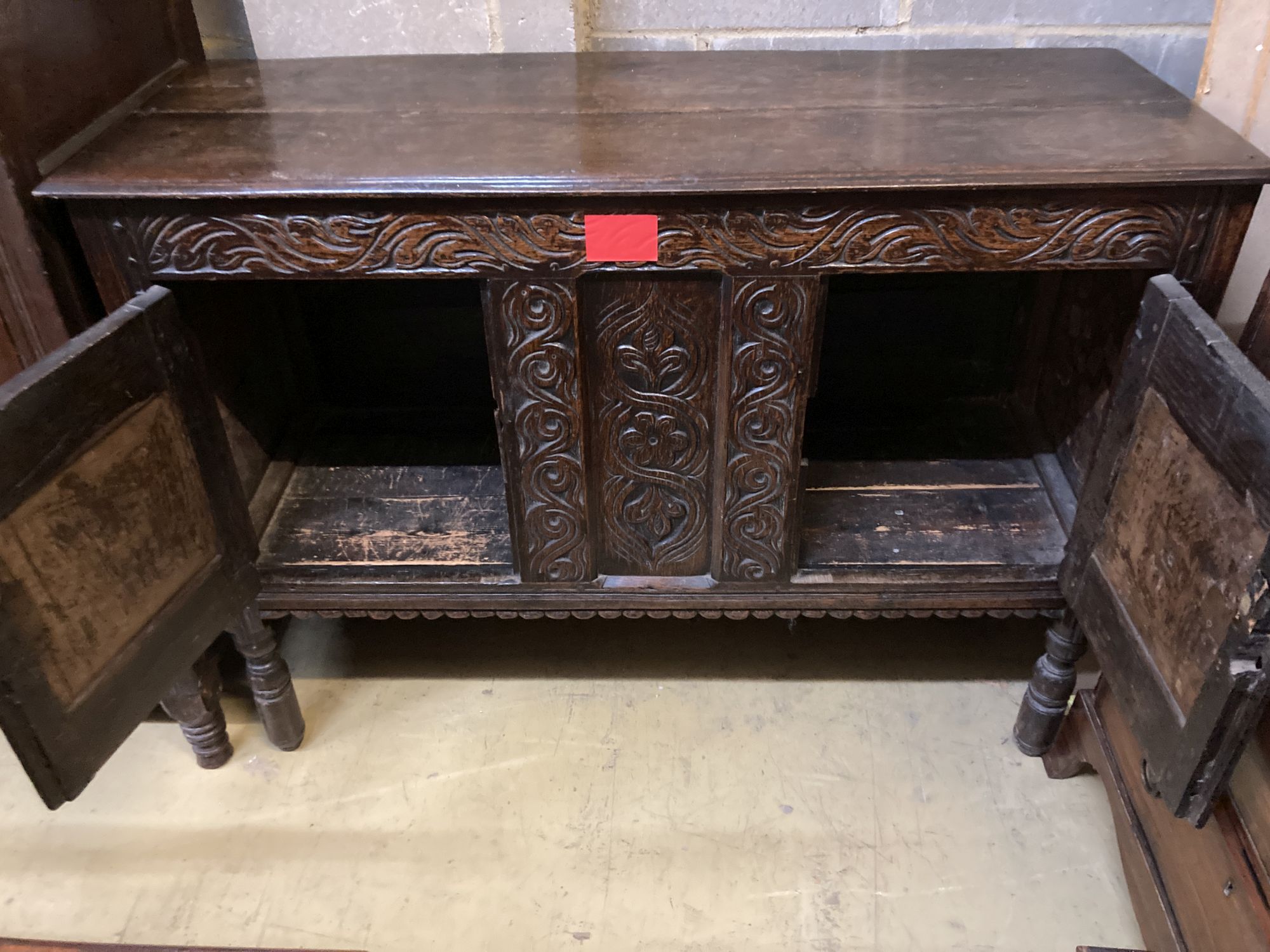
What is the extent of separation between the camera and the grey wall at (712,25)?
171 centimetres

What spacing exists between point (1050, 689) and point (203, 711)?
1.40 metres

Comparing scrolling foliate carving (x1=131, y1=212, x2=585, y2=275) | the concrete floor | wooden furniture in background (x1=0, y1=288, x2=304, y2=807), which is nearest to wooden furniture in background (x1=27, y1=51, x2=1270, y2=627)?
scrolling foliate carving (x1=131, y1=212, x2=585, y2=275)

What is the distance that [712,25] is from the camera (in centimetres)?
176

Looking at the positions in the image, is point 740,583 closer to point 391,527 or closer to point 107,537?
point 391,527

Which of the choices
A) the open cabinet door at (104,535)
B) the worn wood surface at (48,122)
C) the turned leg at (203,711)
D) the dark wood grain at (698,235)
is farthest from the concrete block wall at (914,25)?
the turned leg at (203,711)

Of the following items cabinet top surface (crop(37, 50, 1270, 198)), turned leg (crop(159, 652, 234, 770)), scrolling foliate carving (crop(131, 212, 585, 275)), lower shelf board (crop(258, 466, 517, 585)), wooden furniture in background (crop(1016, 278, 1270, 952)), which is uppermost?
cabinet top surface (crop(37, 50, 1270, 198))

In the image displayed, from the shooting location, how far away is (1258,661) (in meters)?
0.99

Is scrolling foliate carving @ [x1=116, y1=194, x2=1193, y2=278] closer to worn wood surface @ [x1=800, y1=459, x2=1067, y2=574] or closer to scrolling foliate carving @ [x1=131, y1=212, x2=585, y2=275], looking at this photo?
scrolling foliate carving @ [x1=131, y1=212, x2=585, y2=275]

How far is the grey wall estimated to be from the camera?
1.71 metres

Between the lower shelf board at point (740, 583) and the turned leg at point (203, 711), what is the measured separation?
0.53 feet

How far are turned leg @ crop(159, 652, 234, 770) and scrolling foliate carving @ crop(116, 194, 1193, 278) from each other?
27.6 inches

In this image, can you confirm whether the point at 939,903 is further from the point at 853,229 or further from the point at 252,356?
the point at 252,356

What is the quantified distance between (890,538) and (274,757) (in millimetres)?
1139

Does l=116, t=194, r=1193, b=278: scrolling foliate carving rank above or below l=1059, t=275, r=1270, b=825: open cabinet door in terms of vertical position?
above
